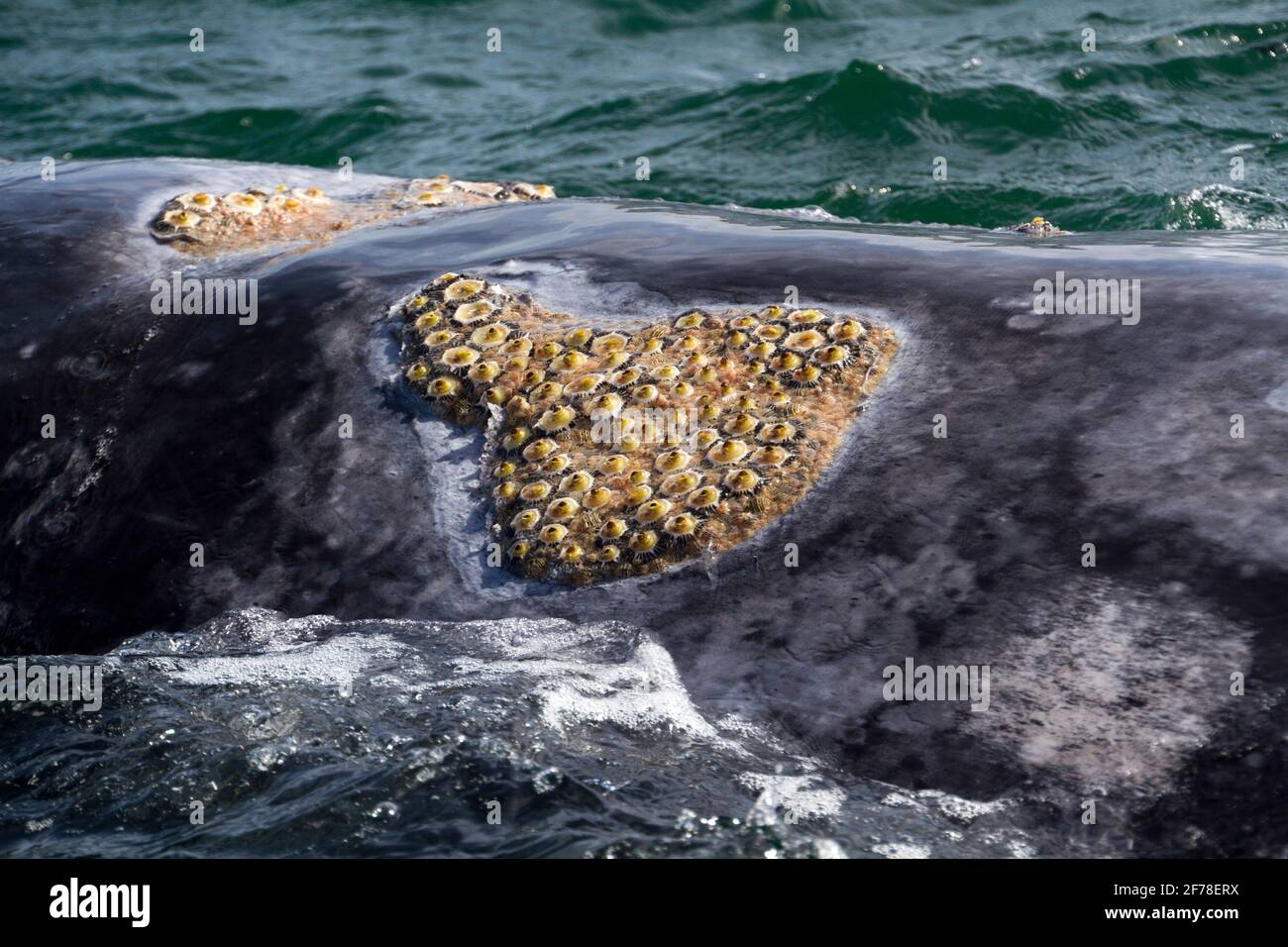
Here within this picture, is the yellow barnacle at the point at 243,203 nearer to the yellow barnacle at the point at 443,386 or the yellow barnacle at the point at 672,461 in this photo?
the yellow barnacle at the point at 443,386

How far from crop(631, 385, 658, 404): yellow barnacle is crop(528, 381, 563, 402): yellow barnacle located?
324mm

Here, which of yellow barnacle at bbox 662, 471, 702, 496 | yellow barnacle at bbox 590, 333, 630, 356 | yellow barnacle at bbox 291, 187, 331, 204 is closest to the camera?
yellow barnacle at bbox 662, 471, 702, 496

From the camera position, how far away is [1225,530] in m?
4.93

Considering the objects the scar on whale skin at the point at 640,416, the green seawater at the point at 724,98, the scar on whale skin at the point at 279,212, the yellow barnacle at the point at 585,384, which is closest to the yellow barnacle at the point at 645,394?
the scar on whale skin at the point at 640,416

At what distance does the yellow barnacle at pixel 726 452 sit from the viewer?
18.9 ft

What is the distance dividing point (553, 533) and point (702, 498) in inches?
23.6

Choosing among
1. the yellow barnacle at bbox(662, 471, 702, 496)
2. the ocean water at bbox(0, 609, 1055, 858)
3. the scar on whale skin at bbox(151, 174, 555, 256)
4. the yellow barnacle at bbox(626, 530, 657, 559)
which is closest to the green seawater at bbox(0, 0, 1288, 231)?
the scar on whale skin at bbox(151, 174, 555, 256)

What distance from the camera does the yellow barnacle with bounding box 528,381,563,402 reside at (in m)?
6.16

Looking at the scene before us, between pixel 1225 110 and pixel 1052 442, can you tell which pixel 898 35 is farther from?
pixel 1052 442

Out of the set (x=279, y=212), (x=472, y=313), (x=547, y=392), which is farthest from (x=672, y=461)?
(x=279, y=212)

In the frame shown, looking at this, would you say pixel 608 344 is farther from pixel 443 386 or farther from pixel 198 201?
pixel 198 201

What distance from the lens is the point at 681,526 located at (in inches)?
220

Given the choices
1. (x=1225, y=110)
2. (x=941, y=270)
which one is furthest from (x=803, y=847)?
(x=1225, y=110)

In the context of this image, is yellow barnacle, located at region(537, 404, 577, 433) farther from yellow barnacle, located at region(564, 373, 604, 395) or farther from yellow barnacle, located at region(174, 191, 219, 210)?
yellow barnacle, located at region(174, 191, 219, 210)
